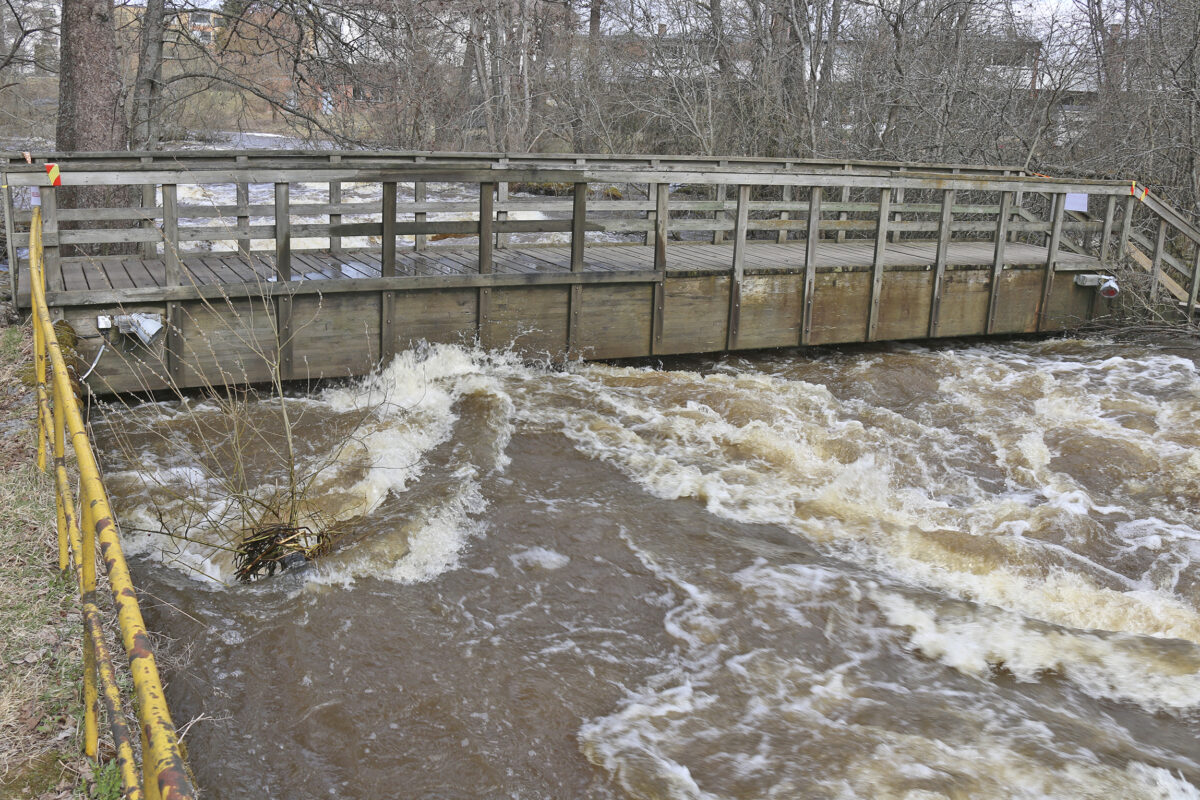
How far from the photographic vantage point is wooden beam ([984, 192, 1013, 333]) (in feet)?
39.6

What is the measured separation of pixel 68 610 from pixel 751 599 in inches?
135

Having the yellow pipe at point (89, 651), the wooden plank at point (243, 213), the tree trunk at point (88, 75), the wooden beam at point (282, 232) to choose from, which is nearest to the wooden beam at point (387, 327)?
the wooden beam at point (282, 232)

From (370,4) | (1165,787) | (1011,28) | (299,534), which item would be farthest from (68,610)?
(1011,28)

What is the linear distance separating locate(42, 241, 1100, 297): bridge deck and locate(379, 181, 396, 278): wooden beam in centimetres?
31

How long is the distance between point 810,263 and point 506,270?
3.31 m

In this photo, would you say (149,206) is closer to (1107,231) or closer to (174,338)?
(174,338)

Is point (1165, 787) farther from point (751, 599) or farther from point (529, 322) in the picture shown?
point (529, 322)

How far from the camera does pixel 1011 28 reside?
19.2 metres

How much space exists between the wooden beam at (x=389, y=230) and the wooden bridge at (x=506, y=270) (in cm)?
2

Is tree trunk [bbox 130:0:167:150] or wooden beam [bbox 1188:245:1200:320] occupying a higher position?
tree trunk [bbox 130:0:167:150]

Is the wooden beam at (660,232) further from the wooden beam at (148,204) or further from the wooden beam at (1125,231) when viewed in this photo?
the wooden beam at (1125,231)

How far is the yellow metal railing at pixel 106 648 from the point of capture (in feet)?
6.33

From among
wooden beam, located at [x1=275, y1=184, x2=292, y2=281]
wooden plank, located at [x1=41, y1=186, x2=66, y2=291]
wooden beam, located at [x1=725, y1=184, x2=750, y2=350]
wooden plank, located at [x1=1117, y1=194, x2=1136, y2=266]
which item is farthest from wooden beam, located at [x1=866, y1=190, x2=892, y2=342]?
wooden plank, located at [x1=41, y1=186, x2=66, y2=291]

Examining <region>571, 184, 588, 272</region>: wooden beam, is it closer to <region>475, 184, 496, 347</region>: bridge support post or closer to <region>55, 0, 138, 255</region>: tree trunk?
<region>475, 184, 496, 347</region>: bridge support post
